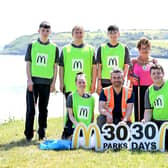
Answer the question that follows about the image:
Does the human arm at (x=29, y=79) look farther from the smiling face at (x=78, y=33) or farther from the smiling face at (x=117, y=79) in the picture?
the smiling face at (x=117, y=79)

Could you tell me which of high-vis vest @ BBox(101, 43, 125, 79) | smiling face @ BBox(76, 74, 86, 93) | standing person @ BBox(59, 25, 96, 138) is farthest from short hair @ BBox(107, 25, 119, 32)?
smiling face @ BBox(76, 74, 86, 93)

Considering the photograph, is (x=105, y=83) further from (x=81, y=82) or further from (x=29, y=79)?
(x=29, y=79)

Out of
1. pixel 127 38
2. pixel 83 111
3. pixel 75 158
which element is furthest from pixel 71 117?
pixel 127 38

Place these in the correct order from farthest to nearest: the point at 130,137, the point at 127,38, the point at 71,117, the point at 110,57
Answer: the point at 127,38 → the point at 110,57 → the point at 71,117 → the point at 130,137

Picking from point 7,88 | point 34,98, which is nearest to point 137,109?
point 34,98

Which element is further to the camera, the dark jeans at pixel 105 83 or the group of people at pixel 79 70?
the dark jeans at pixel 105 83

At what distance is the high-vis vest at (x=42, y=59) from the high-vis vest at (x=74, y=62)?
0.91 feet

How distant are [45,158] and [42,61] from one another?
6.71 ft

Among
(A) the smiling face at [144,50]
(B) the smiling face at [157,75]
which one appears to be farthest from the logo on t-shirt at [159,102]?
(A) the smiling face at [144,50]

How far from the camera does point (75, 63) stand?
7.32 metres

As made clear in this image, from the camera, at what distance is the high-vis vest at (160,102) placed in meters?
6.61

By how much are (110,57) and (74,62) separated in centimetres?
64

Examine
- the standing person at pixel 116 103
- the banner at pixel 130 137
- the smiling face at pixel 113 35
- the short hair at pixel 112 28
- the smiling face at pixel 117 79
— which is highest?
the short hair at pixel 112 28

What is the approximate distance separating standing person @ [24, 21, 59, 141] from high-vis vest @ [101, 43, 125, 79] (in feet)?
2.79
